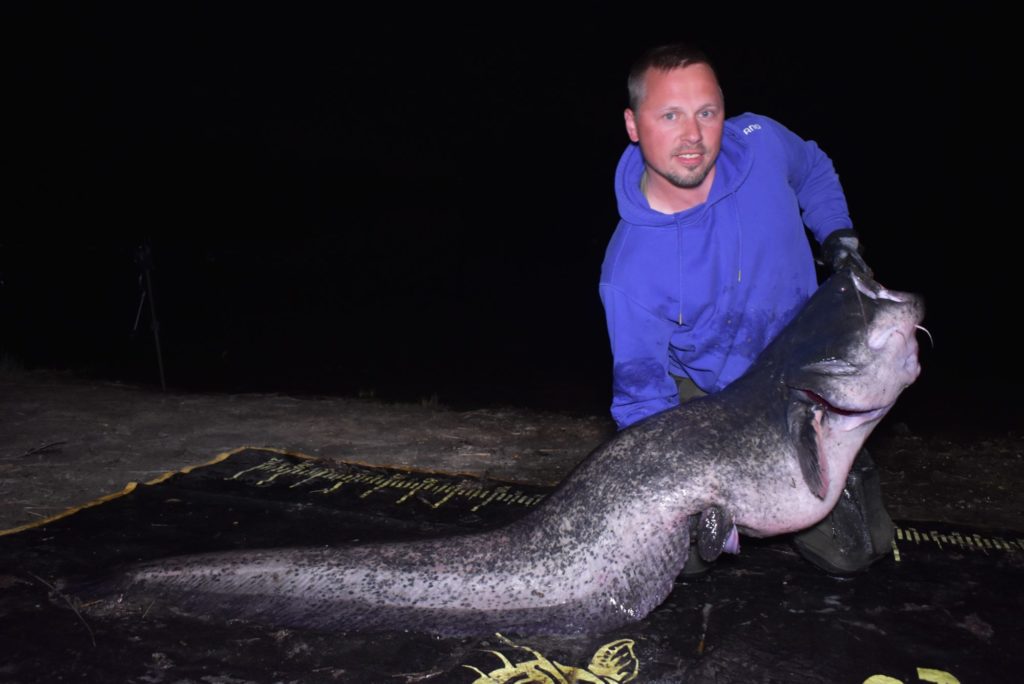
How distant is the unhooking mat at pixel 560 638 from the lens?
211cm

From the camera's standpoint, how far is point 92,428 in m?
4.70

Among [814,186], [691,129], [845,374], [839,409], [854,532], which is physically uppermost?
[691,129]

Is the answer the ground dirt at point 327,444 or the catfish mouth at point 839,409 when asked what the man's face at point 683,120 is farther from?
the ground dirt at point 327,444

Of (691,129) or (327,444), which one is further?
(327,444)

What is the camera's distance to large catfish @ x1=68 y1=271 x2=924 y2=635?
Result: 2318 mm

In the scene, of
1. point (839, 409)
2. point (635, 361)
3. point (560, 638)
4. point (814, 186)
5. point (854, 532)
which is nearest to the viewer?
point (560, 638)

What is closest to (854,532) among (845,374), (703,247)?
(845,374)

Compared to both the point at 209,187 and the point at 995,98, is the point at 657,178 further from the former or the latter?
the point at 995,98

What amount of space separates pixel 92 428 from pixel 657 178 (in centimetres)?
393

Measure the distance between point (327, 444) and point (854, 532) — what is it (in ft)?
10.0

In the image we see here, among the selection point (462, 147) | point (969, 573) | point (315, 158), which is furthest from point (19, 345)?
point (462, 147)

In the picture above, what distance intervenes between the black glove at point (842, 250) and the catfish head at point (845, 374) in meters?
0.22

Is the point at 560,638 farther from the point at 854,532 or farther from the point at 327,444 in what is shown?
the point at 327,444

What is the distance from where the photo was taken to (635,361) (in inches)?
116
